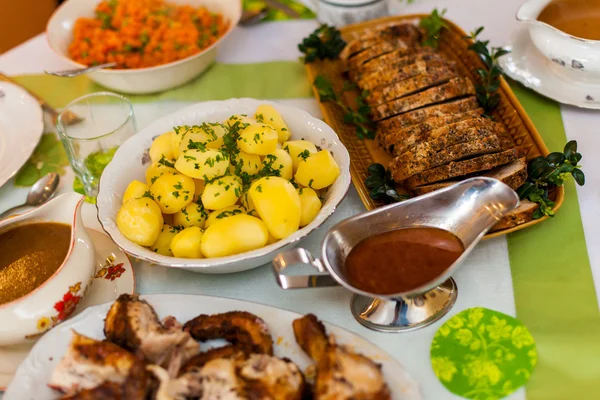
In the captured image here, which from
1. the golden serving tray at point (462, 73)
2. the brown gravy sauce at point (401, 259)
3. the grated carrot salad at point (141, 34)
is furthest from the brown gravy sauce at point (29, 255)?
the grated carrot salad at point (141, 34)

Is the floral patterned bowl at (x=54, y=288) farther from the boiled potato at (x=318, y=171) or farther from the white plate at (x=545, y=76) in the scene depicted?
the white plate at (x=545, y=76)

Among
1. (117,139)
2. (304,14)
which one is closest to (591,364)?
(117,139)

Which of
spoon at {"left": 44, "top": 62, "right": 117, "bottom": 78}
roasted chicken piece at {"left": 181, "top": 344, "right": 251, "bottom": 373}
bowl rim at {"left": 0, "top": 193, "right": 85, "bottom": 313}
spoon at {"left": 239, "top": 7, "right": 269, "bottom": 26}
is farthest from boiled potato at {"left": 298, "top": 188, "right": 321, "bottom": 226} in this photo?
spoon at {"left": 239, "top": 7, "right": 269, "bottom": 26}

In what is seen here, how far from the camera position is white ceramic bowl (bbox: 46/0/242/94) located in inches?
94.5

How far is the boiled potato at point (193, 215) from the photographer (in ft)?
5.64

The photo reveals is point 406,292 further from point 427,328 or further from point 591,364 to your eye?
point 591,364

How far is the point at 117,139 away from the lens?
216 cm

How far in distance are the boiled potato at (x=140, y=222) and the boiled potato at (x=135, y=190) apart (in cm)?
9

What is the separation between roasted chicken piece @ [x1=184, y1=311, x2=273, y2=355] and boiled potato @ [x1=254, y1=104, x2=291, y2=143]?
27.2 inches

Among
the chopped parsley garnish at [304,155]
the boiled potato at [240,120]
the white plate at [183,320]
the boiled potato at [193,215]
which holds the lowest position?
the white plate at [183,320]

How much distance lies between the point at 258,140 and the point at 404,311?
0.65m

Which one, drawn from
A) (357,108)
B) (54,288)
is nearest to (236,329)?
(54,288)

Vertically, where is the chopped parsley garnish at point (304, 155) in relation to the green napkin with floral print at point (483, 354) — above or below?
above

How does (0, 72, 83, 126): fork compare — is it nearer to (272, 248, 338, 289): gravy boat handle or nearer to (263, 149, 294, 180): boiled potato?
(263, 149, 294, 180): boiled potato
